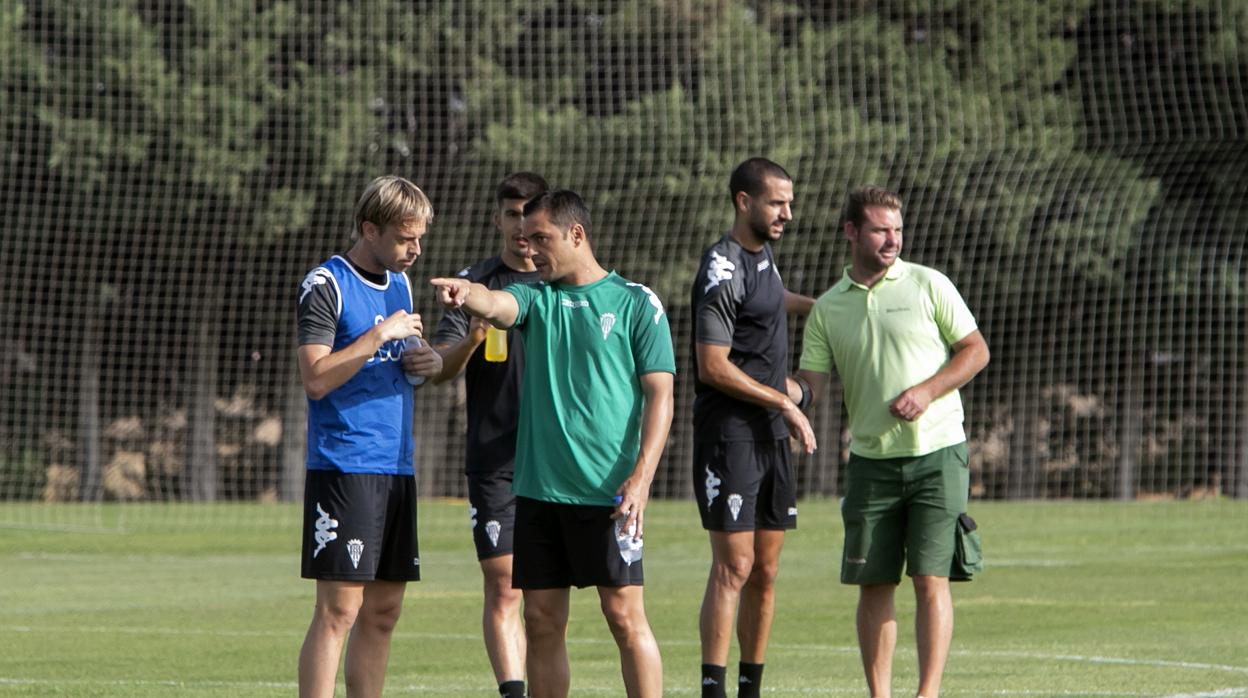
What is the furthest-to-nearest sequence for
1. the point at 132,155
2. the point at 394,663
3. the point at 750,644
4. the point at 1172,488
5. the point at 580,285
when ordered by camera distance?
the point at 1172,488
the point at 132,155
the point at 394,663
the point at 750,644
the point at 580,285

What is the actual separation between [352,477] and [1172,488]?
97.8ft

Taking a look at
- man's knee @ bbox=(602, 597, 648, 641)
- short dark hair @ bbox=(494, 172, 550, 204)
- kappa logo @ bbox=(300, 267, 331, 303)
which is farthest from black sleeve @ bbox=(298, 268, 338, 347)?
short dark hair @ bbox=(494, 172, 550, 204)

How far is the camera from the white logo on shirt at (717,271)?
27.0 ft

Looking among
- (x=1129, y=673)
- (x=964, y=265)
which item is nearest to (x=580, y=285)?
(x=1129, y=673)

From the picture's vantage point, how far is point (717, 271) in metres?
8.24

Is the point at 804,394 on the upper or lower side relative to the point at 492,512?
upper

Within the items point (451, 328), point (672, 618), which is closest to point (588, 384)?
point (451, 328)

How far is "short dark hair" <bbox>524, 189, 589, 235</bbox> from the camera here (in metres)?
6.47

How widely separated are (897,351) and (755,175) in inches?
40.9

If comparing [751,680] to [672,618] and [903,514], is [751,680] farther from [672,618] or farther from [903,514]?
[672,618]

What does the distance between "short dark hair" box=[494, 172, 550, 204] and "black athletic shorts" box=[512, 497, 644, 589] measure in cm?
191

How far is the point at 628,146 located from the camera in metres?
28.0

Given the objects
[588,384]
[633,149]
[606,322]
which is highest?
[633,149]

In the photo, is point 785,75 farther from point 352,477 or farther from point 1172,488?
point 352,477
